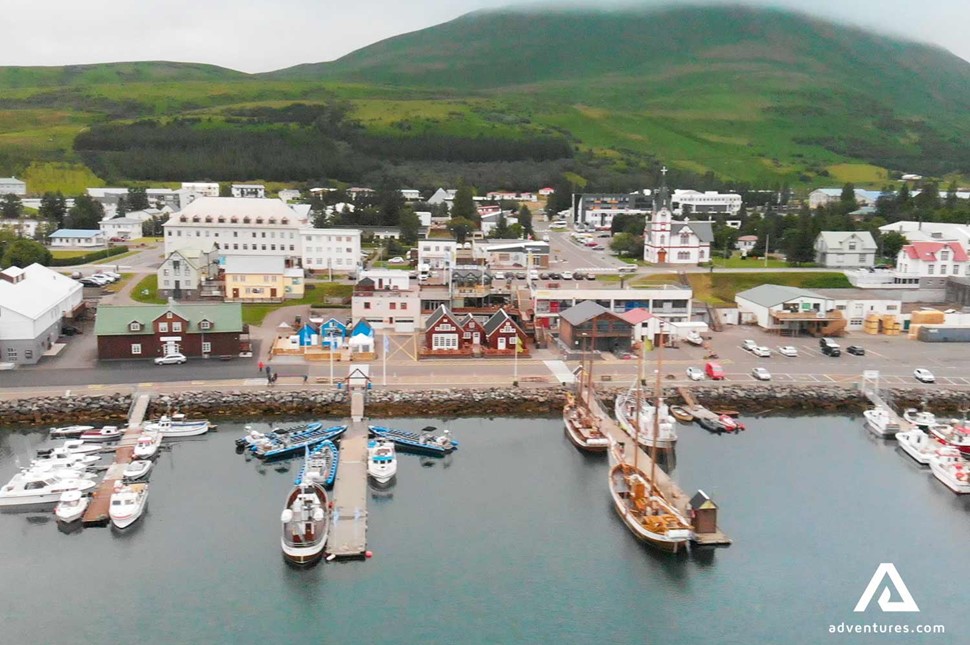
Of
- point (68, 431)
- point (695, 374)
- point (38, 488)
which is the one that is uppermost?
point (695, 374)

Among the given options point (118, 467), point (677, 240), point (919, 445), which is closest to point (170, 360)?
point (118, 467)

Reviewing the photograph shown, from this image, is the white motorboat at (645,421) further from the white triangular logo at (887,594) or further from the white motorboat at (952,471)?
the white motorboat at (952,471)

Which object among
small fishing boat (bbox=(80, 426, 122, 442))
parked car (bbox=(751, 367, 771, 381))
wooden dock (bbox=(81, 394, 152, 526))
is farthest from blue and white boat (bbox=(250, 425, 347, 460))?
parked car (bbox=(751, 367, 771, 381))

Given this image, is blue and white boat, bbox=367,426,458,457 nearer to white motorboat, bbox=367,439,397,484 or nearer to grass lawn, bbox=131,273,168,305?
white motorboat, bbox=367,439,397,484

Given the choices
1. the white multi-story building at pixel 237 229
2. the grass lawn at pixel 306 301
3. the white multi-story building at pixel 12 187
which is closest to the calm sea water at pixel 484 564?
the grass lawn at pixel 306 301

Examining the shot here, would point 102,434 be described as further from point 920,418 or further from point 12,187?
point 12,187

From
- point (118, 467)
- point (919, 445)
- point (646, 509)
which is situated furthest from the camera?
point (919, 445)

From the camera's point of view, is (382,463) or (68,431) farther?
(68,431)
